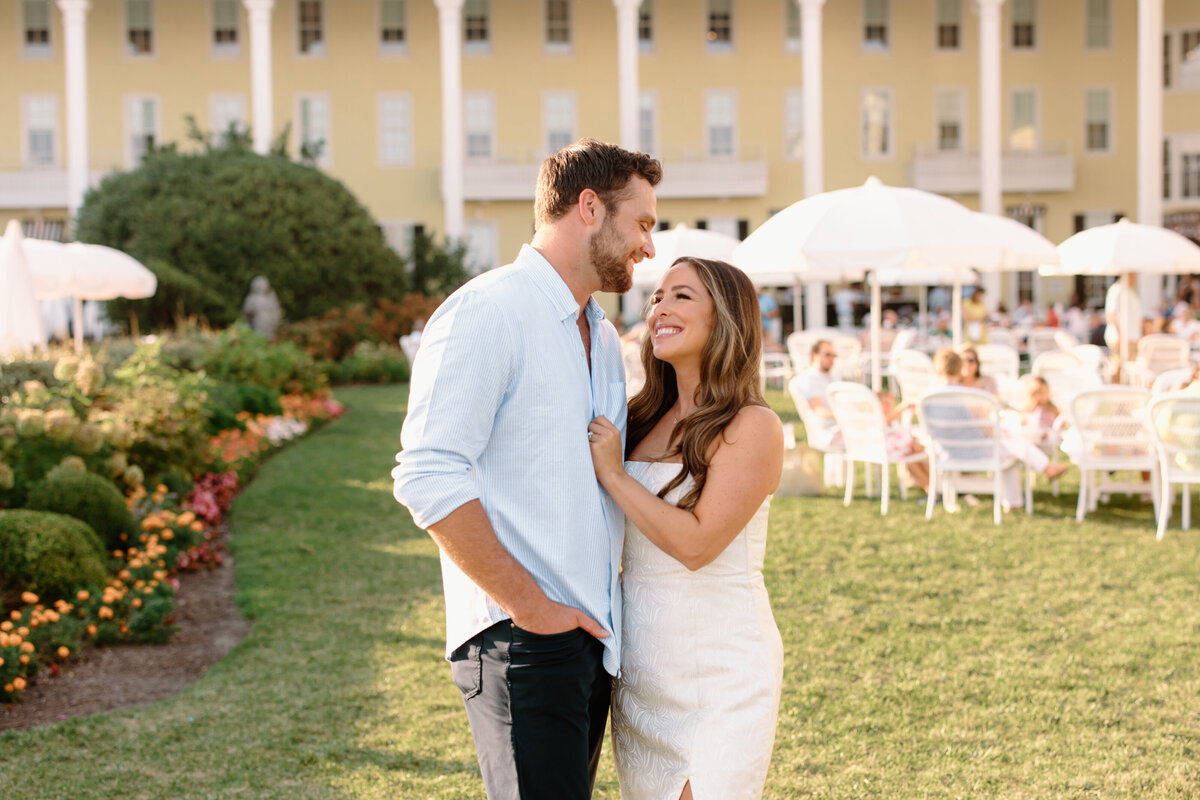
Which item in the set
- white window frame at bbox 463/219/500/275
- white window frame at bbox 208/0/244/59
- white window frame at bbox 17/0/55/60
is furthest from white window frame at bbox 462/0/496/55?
white window frame at bbox 17/0/55/60

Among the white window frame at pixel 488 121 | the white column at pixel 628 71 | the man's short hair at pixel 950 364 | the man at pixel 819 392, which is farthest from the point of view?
the white window frame at pixel 488 121

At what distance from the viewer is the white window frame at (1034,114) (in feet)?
108

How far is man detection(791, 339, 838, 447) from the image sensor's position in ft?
34.5

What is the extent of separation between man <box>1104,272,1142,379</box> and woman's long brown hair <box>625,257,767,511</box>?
37.9 ft

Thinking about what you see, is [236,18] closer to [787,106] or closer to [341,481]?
[787,106]

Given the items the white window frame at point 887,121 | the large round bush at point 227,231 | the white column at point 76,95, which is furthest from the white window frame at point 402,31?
the white window frame at point 887,121

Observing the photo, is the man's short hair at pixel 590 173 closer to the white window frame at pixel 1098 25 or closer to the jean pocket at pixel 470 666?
the jean pocket at pixel 470 666

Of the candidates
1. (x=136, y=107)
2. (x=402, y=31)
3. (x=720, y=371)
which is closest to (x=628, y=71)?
(x=402, y=31)

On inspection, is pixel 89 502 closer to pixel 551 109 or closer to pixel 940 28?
pixel 551 109

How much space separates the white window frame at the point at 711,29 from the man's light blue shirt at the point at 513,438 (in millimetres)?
32114

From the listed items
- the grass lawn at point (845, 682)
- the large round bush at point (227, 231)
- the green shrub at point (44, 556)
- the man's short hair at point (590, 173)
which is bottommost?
the grass lawn at point (845, 682)

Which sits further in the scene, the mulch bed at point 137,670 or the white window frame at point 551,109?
the white window frame at point 551,109

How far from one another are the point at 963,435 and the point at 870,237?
1994 mm

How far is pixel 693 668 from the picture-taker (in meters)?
2.78
